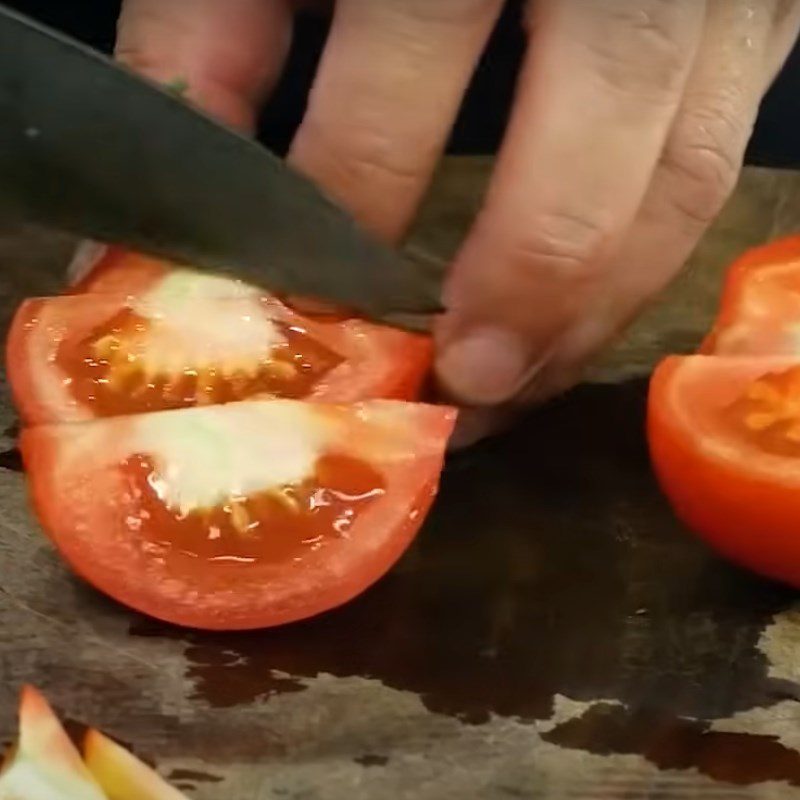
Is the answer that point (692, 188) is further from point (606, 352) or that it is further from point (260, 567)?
point (260, 567)

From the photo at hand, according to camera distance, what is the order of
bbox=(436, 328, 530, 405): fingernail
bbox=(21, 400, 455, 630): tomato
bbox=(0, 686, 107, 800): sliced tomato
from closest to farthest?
1. bbox=(0, 686, 107, 800): sliced tomato
2. bbox=(21, 400, 455, 630): tomato
3. bbox=(436, 328, 530, 405): fingernail

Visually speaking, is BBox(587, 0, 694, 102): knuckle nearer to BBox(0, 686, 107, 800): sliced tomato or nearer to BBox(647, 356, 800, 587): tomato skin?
BBox(647, 356, 800, 587): tomato skin

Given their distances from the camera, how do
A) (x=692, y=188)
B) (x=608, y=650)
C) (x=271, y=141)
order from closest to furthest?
(x=608, y=650)
(x=692, y=188)
(x=271, y=141)

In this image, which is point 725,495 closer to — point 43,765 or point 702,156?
point 702,156

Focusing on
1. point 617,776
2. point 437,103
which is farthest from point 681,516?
point 437,103

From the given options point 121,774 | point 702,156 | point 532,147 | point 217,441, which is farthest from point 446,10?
point 121,774

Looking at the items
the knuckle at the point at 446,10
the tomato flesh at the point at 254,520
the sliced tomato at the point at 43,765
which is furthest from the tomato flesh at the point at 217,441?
the knuckle at the point at 446,10

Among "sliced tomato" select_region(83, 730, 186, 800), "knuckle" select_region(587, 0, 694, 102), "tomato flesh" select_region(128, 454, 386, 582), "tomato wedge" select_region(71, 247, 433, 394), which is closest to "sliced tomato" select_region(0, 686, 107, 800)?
"sliced tomato" select_region(83, 730, 186, 800)
